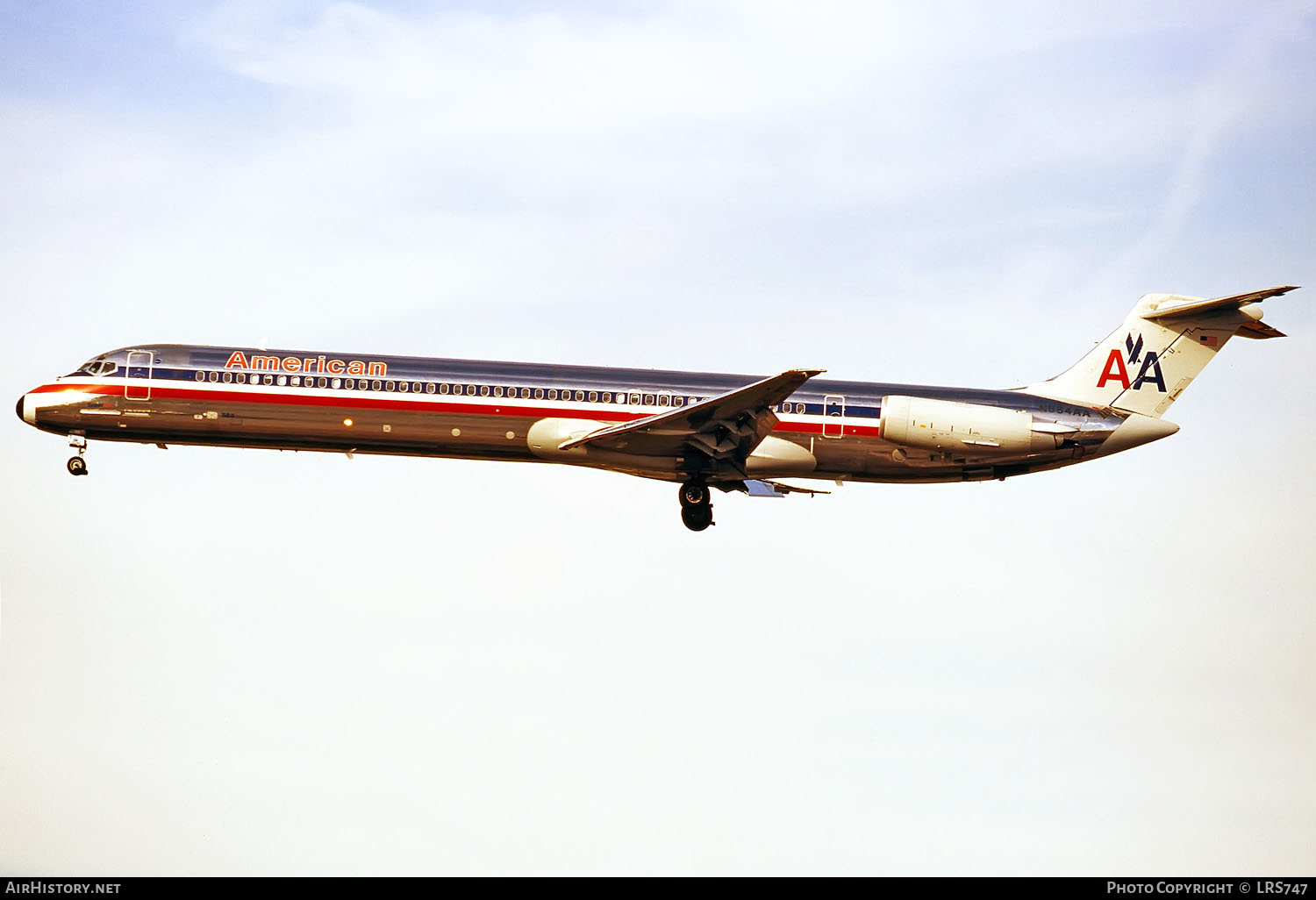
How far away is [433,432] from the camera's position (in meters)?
40.8

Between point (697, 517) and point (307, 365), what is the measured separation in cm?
1008

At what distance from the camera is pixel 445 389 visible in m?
40.7

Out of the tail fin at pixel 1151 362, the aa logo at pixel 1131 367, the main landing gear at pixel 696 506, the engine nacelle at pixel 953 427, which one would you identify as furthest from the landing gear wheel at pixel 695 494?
the aa logo at pixel 1131 367

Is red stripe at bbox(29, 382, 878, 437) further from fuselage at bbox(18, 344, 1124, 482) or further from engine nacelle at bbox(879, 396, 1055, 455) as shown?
engine nacelle at bbox(879, 396, 1055, 455)

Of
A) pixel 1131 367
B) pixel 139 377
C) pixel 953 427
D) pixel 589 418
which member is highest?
pixel 139 377

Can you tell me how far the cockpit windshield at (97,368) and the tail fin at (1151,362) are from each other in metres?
22.6

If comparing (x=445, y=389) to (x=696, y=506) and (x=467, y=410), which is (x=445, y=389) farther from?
(x=696, y=506)

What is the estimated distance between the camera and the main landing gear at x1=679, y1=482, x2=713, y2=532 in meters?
41.7

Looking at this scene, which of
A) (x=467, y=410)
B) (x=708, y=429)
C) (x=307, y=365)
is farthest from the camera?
(x=307, y=365)

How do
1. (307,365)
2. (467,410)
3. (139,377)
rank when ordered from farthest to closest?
(139,377)
(307,365)
(467,410)

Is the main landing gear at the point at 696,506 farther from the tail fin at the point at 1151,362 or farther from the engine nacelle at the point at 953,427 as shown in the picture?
the tail fin at the point at 1151,362

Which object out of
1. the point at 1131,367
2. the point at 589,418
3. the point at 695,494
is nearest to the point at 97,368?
the point at 589,418

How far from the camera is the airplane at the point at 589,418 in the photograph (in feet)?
132

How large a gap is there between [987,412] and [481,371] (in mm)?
11985
